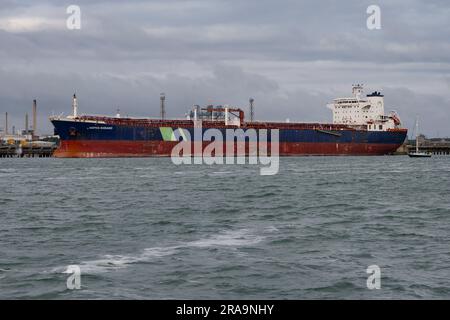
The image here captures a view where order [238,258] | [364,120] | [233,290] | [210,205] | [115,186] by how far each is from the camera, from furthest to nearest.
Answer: [364,120]
[115,186]
[210,205]
[238,258]
[233,290]

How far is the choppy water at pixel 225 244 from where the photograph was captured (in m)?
15.0

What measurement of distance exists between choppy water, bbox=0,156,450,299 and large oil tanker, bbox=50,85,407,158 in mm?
51852

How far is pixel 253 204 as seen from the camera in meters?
31.6

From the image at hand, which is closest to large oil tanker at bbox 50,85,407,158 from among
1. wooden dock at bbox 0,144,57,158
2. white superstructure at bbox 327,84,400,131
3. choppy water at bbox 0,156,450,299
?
white superstructure at bbox 327,84,400,131

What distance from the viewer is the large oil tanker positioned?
88562 millimetres

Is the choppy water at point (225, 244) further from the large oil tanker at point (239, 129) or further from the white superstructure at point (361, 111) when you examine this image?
the white superstructure at point (361, 111)

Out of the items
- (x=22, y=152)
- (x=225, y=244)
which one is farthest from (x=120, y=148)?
(x=225, y=244)

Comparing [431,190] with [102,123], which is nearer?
[431,190]

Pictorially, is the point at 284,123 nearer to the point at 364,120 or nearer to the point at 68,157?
the point at 364,120

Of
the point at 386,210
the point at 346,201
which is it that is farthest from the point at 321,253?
the point at 346,201

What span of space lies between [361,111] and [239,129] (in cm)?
3067

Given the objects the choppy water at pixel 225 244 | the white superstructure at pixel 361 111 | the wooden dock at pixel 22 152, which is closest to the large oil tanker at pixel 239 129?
the white superstructure at pixel 361 111
